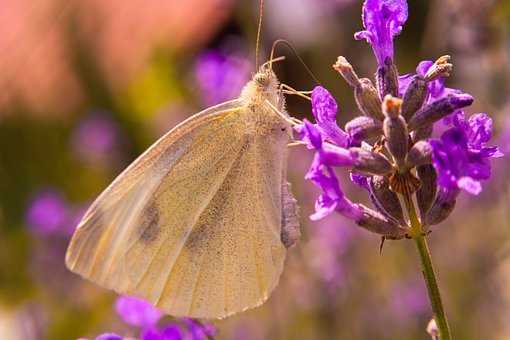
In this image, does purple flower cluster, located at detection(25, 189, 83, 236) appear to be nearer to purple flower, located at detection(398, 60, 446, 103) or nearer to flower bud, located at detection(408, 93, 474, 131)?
purple flower, located at detection(398, 60, 446, 103)

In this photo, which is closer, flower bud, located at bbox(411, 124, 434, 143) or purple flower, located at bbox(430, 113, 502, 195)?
purple flower, located at bbox(430, 113, 502, 195)

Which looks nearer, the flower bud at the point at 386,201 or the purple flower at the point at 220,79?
the flower bud at the point at 386,201

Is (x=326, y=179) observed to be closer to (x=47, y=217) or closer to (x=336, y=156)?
(x=336, y=156)

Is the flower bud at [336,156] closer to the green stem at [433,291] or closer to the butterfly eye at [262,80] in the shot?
the green stem at [433,291]

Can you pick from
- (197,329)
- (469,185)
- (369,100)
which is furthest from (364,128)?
(197,329)

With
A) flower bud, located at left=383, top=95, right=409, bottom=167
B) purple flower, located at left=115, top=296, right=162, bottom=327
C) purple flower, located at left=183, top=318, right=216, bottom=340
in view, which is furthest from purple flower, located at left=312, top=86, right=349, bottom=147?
purple flower, located at left=115, top=296, right=162, bottom=327

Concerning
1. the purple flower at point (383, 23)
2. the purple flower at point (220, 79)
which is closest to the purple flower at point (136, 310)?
the purple flower at point (383, 23)
